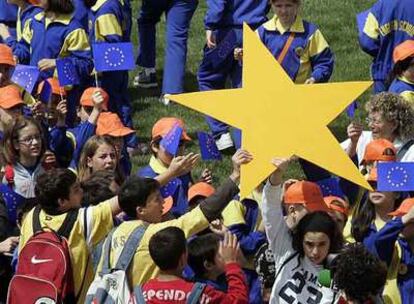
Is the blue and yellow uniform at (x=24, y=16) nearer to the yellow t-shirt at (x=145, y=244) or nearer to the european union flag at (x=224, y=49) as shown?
the european union flag at (x=224, y=49)

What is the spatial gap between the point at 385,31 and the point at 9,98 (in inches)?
122

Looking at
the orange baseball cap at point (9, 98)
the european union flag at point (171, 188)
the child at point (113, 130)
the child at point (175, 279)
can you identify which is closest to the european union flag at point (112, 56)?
the child at point (113, 130)

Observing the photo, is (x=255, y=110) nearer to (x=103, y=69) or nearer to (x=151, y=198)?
(x=151, y=198)

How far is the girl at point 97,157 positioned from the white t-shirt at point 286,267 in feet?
5.78

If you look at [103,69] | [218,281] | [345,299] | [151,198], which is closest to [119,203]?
[151,198]

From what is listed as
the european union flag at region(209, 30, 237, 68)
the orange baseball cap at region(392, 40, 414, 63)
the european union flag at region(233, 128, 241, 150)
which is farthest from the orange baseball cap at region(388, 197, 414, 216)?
the european union flag at region(209, 30, 237, 68)

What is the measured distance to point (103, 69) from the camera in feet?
35.7

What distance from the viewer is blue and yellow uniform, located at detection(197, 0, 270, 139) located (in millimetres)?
12602

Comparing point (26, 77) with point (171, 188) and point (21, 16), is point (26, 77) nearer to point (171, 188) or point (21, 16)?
point (21, 16)

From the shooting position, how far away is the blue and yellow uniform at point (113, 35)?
1204cm

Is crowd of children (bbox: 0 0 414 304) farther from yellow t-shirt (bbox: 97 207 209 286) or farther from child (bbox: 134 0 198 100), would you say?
child (bbox: 134 0 198 100)

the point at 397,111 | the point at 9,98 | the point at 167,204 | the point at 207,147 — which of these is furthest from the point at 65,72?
the point at 397,111

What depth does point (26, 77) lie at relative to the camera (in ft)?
37.1

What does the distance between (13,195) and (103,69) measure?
1550 mm
